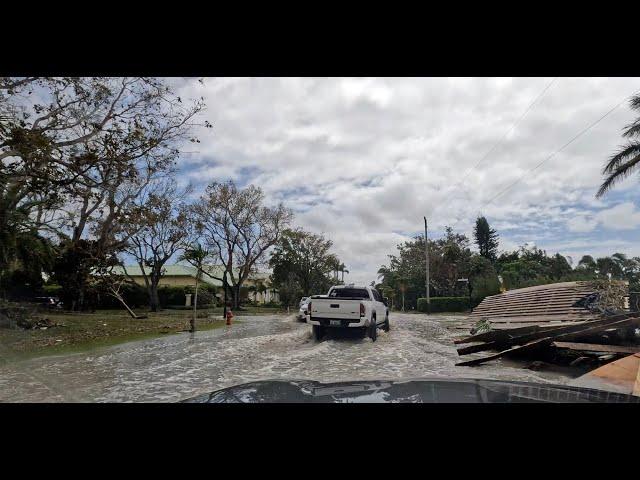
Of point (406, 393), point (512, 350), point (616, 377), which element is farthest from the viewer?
point (512, 350)

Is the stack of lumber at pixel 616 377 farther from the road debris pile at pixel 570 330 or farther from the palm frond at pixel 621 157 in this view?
the palm frond at pixel 621 157

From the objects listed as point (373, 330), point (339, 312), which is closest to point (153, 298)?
point (373, 330)

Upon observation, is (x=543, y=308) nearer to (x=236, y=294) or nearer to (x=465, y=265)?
(x=236, y=294)

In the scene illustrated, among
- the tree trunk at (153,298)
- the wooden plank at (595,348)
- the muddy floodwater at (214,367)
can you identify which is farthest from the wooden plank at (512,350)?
the tree trunk at (153,298)

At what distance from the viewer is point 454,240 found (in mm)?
42844

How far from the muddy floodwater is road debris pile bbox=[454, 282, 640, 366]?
56 cm

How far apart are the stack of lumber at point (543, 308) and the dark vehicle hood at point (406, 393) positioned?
8468 mm

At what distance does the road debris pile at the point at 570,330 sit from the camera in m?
8.30

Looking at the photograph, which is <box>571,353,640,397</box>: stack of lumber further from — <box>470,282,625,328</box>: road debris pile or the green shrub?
the green shrub

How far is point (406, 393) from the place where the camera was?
112 inches

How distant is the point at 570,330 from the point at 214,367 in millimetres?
7531

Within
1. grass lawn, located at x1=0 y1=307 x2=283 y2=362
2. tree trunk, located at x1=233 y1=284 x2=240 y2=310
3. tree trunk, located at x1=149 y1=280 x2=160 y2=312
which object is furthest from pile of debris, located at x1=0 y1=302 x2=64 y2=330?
tree trunk, located at x1=233 y1=284 x2=240 y2=310
